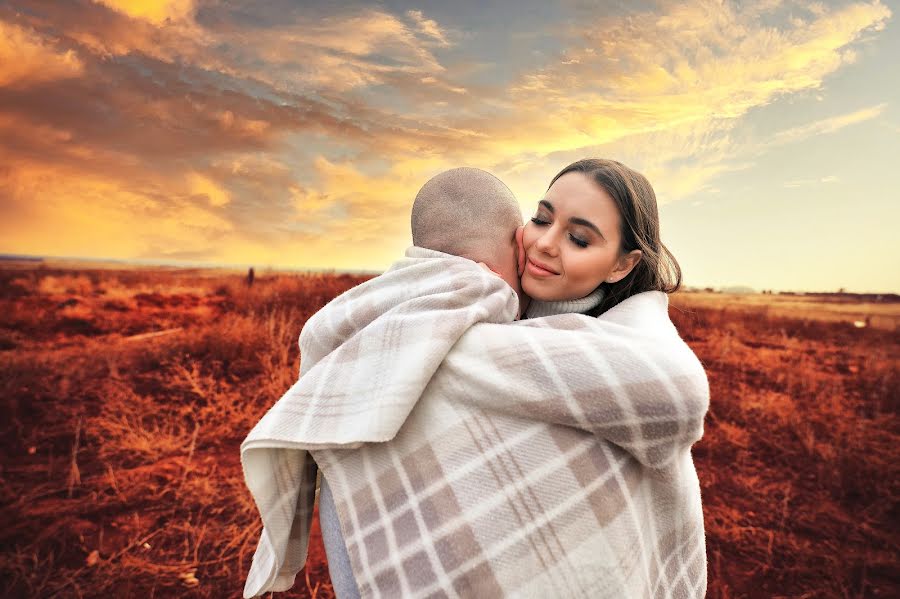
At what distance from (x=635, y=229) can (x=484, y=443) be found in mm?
807

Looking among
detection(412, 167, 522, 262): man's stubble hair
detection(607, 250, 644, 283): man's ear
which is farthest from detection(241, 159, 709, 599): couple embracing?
detection(607, 250, 644, 283): man's ear

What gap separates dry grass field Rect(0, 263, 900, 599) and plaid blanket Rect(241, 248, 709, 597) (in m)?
1.07

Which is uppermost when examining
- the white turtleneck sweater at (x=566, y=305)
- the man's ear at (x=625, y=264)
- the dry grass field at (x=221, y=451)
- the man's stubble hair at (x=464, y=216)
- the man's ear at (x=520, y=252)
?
the man's stubble hair at (x=464, y=216)

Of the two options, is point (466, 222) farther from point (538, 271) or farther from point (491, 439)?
point (491, 439)

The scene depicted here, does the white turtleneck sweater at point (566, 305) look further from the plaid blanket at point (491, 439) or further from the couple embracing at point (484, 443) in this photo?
the plaid blanket at point (491, 439)

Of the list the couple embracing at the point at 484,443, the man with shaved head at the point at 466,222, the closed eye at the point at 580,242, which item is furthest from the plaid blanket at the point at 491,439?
the closed eye at the point at 580,242

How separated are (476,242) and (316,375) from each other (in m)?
0.55

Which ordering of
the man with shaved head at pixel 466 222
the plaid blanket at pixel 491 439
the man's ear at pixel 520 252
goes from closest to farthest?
the plaid blanket at pixel 491 439
the man with shaved head at pixel 466 222
the man's ear at pixel 520 252

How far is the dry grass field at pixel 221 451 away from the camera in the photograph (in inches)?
142

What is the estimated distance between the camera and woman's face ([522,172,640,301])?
1.57 metres

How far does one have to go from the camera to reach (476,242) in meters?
1.55

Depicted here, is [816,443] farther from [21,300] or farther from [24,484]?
[21,300]

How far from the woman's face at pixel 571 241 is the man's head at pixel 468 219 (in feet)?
0.26

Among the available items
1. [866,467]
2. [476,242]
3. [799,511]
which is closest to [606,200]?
[476,242]
